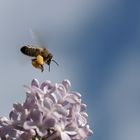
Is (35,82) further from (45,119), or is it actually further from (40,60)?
(40,60)

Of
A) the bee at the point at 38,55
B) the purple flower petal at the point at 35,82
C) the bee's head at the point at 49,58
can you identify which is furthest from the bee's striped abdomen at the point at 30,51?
the purple flower petal at the point at 35,82

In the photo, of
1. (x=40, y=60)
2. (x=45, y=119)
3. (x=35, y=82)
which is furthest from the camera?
(x=40, y=60)

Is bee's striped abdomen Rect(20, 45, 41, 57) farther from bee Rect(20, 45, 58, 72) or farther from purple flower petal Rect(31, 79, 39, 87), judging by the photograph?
purple flower petal Rect(31, 79, 39, 87)

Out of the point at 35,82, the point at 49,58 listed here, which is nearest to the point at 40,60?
the point at 49,58

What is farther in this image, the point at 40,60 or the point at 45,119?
the point at 40,60

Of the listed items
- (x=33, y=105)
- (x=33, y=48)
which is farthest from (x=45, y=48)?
(x=33, y=105)

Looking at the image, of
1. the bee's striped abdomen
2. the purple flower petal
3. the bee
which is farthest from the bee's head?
the purple flower petal
